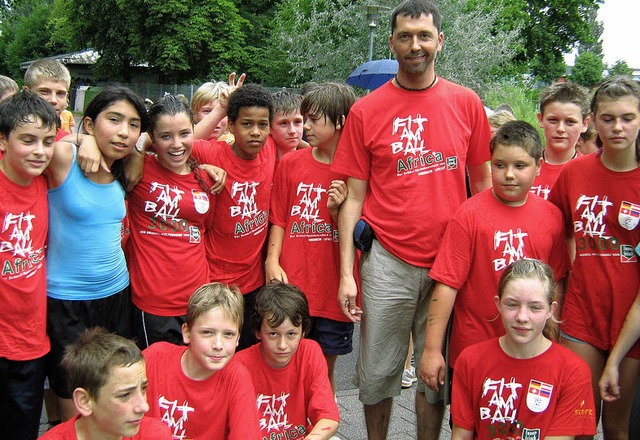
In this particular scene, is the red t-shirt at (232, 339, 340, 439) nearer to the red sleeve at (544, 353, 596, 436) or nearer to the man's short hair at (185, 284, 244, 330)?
the man's short hair at (185, 284, 244, 330)

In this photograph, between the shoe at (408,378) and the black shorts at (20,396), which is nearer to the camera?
the black shorts at (20,396)

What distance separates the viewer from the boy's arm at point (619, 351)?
3.07 m

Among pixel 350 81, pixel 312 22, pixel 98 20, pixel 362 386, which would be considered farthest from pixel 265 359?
pixel 98 20

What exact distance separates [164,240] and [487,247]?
1777mm

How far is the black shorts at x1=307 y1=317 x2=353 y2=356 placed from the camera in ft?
12.9

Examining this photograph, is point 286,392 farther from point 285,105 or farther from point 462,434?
point 285,105

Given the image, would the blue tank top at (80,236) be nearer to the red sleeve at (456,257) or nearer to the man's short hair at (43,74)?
the man's short hair at (43,74)

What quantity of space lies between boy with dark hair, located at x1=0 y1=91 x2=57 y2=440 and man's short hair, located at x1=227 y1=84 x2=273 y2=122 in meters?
1.06

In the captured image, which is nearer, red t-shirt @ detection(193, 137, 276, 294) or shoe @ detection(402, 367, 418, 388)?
red t-shirt @ detection(193, 137, 276, 294)

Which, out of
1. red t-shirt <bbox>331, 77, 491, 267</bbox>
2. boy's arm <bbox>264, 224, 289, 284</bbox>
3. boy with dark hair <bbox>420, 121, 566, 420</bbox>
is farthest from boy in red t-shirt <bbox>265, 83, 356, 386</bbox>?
boy with dark hair <bbox>420, 121, 566, 420</bbox>

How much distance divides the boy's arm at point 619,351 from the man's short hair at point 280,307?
4.96ft

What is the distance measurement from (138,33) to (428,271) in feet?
120

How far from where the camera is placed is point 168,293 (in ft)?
12.0

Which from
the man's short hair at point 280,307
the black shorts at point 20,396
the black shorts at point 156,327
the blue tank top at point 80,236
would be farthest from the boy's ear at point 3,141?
the man's short hair at point 280,307
